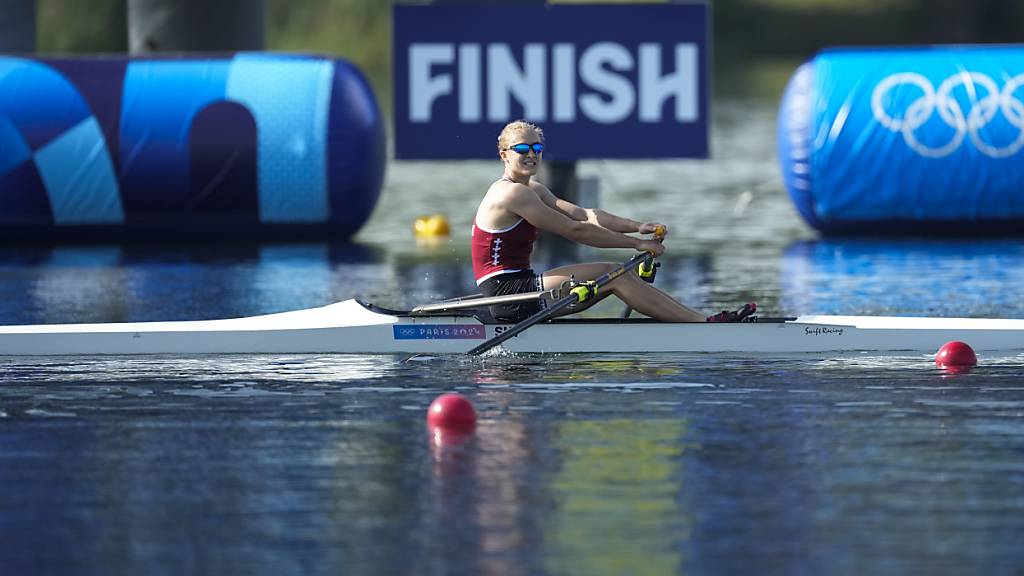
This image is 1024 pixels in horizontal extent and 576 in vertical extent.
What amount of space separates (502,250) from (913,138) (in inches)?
344

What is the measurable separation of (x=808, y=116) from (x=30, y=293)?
8.27 meters

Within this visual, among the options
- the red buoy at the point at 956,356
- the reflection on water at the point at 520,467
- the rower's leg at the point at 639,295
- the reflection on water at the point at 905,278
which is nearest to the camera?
the reflection on water at the point at 520,467

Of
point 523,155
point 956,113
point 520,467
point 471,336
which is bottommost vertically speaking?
point 520,467

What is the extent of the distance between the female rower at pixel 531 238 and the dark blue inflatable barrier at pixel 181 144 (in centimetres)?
756

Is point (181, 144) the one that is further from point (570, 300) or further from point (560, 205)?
point (570, 300)

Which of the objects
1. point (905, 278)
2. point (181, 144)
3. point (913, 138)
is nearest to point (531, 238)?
point (905, 278)

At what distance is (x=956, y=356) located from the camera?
460 inches

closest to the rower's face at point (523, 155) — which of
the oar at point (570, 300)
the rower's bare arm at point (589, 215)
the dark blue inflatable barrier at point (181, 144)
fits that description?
the rower's bare arm at point (589, 215)

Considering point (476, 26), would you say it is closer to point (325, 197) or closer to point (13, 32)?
point (325, 197)

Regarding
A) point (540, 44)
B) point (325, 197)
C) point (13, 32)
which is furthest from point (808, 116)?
point (13, 32)

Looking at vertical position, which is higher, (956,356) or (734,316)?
(734,316)

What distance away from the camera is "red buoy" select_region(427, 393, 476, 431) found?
959 cm

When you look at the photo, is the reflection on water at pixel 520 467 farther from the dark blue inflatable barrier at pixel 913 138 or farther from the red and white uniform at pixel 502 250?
the dark blue inflatable barrier at pixel 913 138

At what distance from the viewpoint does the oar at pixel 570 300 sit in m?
12.1
